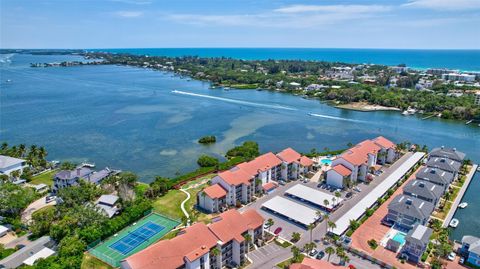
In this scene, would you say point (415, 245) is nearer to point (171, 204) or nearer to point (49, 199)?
point (171, 204)

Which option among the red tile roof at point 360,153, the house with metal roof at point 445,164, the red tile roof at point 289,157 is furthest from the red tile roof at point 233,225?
the house with metal roof at point 445,164

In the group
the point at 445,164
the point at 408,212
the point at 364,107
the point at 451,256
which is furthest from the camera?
the point at 364,107

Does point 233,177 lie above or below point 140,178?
above

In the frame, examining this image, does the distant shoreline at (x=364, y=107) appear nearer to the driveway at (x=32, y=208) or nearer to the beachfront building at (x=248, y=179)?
the beachfront building at (x=248, y=179)

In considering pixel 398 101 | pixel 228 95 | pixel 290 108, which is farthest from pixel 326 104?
pixel 228 95

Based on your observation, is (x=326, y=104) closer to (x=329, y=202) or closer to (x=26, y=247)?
(x=329, y=202)

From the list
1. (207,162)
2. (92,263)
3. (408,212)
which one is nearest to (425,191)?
(408,212)

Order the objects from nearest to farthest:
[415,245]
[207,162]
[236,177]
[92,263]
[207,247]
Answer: [207,247] → [92,263] → [415,245] → [236,177] → [207,162]
